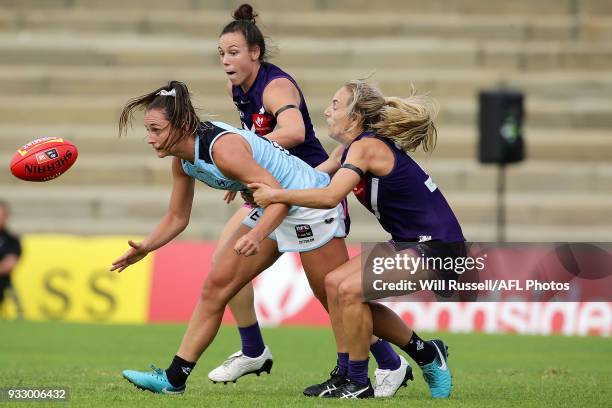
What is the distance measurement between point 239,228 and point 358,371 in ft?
3.82

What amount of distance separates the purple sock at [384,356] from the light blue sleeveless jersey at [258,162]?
3.60ft

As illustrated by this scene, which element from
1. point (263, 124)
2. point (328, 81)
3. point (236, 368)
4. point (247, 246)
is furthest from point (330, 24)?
point (247, 246)

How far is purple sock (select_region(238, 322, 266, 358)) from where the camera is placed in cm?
845

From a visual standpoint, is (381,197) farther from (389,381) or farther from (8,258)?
(8,258)

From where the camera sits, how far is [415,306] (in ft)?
46.7

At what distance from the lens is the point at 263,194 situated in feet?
23.2

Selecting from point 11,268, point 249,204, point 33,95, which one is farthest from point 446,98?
point 249,204

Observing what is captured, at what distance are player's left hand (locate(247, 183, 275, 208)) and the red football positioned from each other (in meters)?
1.37

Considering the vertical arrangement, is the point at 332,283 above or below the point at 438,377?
above

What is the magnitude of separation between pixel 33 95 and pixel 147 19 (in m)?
2.50

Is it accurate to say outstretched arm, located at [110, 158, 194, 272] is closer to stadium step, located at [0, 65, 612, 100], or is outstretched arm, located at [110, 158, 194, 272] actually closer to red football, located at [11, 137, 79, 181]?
red football, located at [11, 137, 79, 181]

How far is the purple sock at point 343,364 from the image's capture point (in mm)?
7672

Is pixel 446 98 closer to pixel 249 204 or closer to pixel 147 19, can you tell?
pixel 147 19
